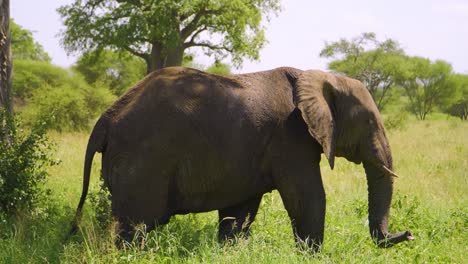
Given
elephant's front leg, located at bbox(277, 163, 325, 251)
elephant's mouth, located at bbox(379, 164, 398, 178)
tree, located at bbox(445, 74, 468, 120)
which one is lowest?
elephant's front leg, located at bbox(277, 163, 325, 251)

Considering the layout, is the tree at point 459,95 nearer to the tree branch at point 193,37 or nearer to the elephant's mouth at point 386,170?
the tree branch at point 193,37

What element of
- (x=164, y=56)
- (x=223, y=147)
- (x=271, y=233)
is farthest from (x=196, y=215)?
(x=164, y=56)

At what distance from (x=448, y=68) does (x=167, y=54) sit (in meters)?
35.8

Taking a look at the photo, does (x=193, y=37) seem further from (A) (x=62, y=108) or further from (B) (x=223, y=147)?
(B) (x=223, y=147)

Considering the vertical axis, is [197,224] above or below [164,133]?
below

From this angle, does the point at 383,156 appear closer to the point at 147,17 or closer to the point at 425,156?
the point at 425,156

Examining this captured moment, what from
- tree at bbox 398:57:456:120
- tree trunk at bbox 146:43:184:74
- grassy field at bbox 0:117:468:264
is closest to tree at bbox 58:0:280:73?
tree trunk at bbox 146:43:184:74

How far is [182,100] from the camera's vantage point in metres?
4.87

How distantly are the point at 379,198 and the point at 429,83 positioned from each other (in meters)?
49.7

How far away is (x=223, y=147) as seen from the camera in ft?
16.1

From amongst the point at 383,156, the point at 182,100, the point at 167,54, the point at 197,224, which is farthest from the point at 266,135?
the point at 167,54

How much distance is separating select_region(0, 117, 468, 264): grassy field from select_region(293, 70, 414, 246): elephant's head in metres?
0.40

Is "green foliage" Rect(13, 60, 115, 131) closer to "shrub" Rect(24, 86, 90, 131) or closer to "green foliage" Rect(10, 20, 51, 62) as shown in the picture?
"shrub" Rect(24, 86, 90, 131)

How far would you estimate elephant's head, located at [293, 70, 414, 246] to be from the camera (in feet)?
17.0
